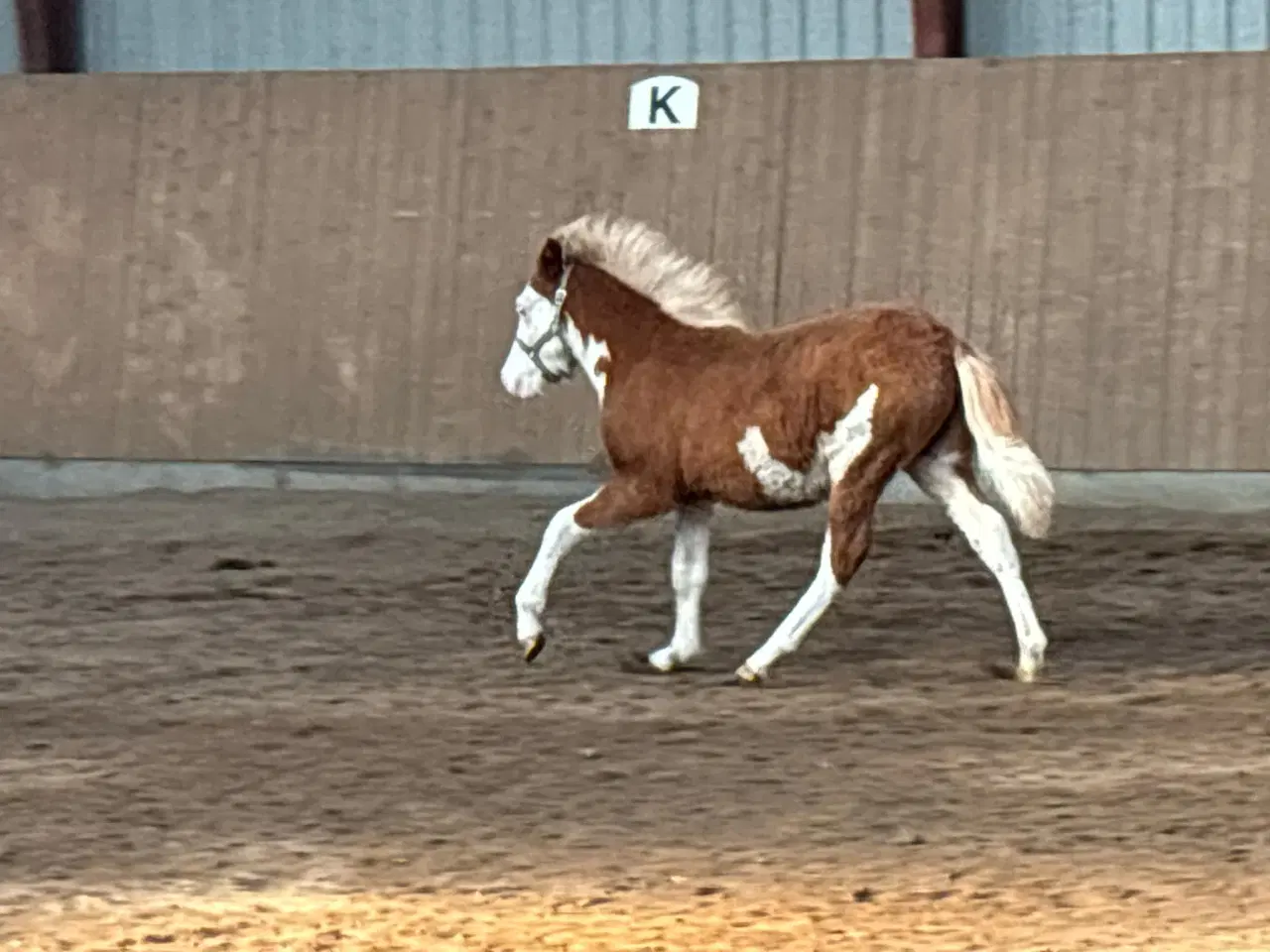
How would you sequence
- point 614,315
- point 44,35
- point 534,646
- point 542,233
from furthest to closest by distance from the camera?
point 44,35, point 542,233, point 614,315, point 534,646

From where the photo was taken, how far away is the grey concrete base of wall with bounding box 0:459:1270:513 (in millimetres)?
11078

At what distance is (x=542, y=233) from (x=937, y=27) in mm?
2514

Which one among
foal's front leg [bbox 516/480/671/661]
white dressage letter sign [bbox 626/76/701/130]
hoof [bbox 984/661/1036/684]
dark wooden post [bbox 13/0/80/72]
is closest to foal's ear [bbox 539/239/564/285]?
foal's front leg [bbox 516/480/671/661]

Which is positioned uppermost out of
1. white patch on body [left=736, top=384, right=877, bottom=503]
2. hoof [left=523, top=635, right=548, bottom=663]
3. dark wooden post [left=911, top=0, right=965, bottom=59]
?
dark wooden post [left=911, top=0, right=965, bottom=59]

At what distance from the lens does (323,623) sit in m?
8.89

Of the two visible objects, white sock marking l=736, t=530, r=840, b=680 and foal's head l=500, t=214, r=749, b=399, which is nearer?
white sock marking l=736, t=530, r=840, b=680

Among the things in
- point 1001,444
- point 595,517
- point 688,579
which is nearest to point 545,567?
point 595,517

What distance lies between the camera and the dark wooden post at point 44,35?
46.0 ft

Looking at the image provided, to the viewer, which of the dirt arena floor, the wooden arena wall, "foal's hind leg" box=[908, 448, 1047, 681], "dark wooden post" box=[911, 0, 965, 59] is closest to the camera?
the dirt arena floor

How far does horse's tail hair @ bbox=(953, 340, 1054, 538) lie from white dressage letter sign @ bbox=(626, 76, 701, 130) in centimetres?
514

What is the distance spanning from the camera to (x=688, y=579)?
25.4 ft

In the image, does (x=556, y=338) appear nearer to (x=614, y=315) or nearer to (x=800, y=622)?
(x=614, y=315)

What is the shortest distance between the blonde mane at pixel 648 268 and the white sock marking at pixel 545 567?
2.61 ft

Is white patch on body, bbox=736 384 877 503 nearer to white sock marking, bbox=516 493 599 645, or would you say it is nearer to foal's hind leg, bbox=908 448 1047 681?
foal's hind leg, bbox=908 448 1047 681
